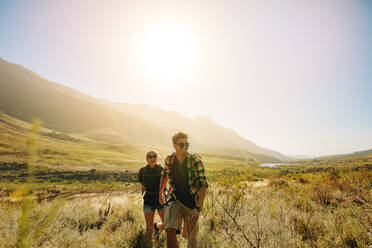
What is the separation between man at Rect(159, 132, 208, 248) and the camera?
3135 millimetres

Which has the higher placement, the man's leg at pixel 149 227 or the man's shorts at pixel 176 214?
Answer: the man's shorts at pixel 176 214

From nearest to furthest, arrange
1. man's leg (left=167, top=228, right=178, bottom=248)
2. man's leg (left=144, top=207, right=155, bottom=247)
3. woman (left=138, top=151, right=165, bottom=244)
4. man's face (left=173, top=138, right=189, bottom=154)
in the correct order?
man's leg (left=167, top=228, right=178, bottom=248) < man's face (left=173, top=138, right=189, bottom=154) < man's leg (left=144, top=207, right=155, bottom=247) < woman (left=138, top=151, right=165, bottom=244)

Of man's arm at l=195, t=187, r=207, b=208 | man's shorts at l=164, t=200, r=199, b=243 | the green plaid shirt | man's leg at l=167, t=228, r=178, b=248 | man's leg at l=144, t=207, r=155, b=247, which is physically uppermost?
the green plaid shirt

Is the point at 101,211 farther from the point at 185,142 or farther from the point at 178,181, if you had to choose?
the point at 185,142

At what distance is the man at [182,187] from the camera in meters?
3.13

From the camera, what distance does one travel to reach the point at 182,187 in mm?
3455

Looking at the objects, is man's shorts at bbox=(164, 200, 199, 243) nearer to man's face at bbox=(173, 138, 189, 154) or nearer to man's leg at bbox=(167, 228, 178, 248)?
man's leg at bbox=(167, 228, 178, 248)

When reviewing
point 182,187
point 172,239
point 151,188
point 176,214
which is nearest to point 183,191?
point 182,187

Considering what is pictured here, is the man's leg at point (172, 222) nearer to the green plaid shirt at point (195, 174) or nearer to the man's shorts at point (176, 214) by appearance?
the man's shorts at point (176, 214)

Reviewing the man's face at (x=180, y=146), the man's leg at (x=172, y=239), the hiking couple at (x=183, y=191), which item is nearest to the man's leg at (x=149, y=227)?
the hiking couple at (x=183, y=191)

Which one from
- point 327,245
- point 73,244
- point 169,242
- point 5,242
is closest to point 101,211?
point 73,244

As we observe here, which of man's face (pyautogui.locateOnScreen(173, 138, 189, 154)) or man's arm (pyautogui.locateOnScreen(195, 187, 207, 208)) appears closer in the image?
man's arm (pyautogui.locateOnScreen(195, 187, 207, 208))

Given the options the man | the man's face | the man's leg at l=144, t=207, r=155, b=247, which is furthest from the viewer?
the man's leg at l=144, t=207, r=155, b=247

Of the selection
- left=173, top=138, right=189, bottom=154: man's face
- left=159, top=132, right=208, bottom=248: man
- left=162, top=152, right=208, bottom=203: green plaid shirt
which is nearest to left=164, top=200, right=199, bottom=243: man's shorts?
left=159, top=132, right=208, bottom=248: man
